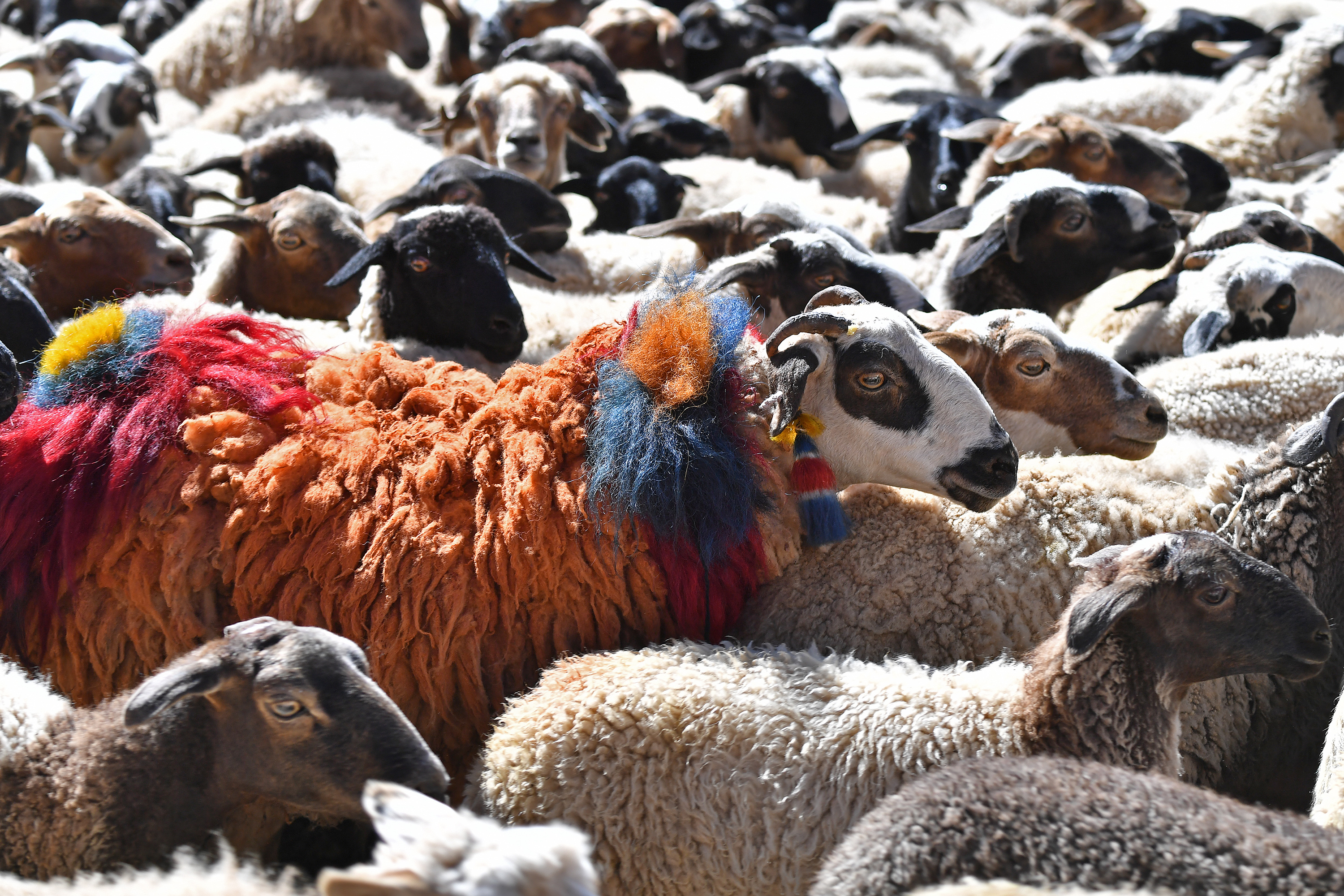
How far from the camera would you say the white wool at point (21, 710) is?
292 cm

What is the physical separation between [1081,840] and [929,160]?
5507 mm

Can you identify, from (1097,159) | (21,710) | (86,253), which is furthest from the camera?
(1097,159)

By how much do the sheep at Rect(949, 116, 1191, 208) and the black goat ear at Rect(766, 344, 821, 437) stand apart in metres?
3.03

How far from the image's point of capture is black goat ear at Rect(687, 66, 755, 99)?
A: 9219mm

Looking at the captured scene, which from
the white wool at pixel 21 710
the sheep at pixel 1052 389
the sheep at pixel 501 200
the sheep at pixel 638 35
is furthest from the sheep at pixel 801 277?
the sheep at pixel 638 35

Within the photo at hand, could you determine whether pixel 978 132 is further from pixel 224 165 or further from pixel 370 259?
pixel 224 165

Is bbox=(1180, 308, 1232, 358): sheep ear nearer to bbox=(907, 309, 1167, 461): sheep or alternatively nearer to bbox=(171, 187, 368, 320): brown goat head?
bbox=(907, 309, 1167, 461): sheep

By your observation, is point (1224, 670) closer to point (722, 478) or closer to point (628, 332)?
point (722, 478)

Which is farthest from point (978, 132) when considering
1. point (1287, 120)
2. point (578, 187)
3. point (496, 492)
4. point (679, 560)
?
point (496, 492)

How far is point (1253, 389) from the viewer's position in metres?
4.39

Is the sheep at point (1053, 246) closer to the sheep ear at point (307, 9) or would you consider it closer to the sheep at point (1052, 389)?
the sheep at point (1052, 389)

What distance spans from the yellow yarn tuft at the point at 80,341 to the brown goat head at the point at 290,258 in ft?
5.85

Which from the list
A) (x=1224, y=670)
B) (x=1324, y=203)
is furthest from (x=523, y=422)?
(x=1324, y=203)

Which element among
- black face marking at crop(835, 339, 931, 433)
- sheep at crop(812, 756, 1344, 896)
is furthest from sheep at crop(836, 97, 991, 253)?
sheep at crop(812, 756, 1344, 896)
